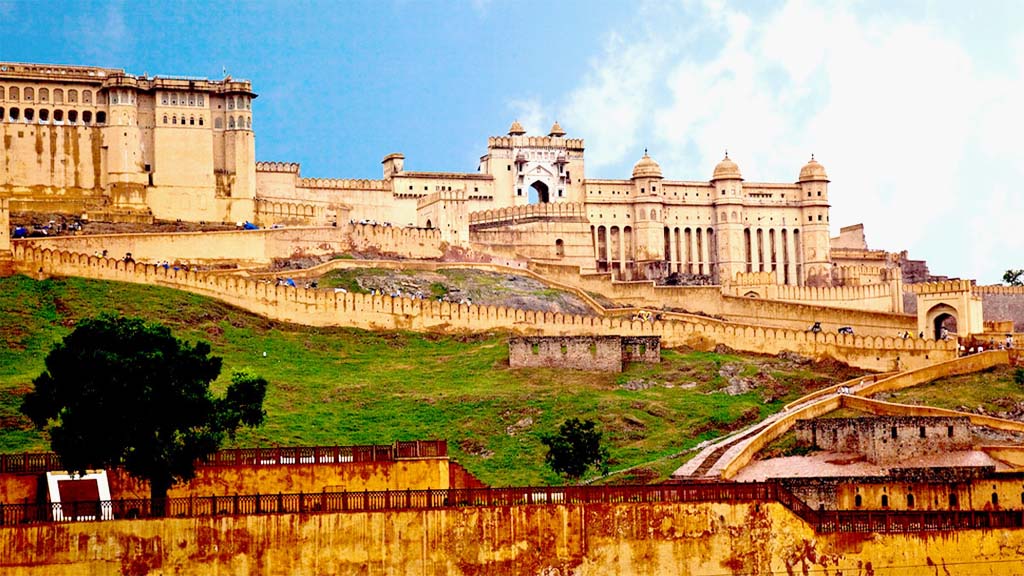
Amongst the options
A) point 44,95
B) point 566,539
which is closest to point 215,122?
point 44,95

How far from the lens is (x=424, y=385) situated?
205 ft

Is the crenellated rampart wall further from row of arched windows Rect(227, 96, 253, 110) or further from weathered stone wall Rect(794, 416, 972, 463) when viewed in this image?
weathered stone wall Rect(794, 416, 972, 463)

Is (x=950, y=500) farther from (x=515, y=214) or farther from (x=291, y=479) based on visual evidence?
(x=515, y=214)

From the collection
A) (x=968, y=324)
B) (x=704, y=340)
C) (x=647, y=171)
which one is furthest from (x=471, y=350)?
(x=647, y=171)

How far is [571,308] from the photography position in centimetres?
7850

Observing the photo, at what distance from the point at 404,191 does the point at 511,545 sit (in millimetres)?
60463

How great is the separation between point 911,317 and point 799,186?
23.6 m

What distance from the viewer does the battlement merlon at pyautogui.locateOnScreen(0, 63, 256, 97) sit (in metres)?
86.7

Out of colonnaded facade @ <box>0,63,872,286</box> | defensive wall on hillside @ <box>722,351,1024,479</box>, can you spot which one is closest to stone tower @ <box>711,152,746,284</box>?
colonnaded facade @ <box>0,63,872,286</box>

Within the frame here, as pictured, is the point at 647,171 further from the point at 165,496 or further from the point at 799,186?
the point at 165,496

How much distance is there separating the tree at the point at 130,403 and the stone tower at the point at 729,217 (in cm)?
5819

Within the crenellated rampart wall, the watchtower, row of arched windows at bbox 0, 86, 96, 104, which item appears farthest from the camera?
the crenellated rampart wall

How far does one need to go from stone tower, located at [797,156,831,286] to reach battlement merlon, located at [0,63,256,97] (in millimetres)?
30688

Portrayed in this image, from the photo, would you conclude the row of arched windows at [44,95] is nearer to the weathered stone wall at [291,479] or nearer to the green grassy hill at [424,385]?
the green grassy hill at [424,385]
